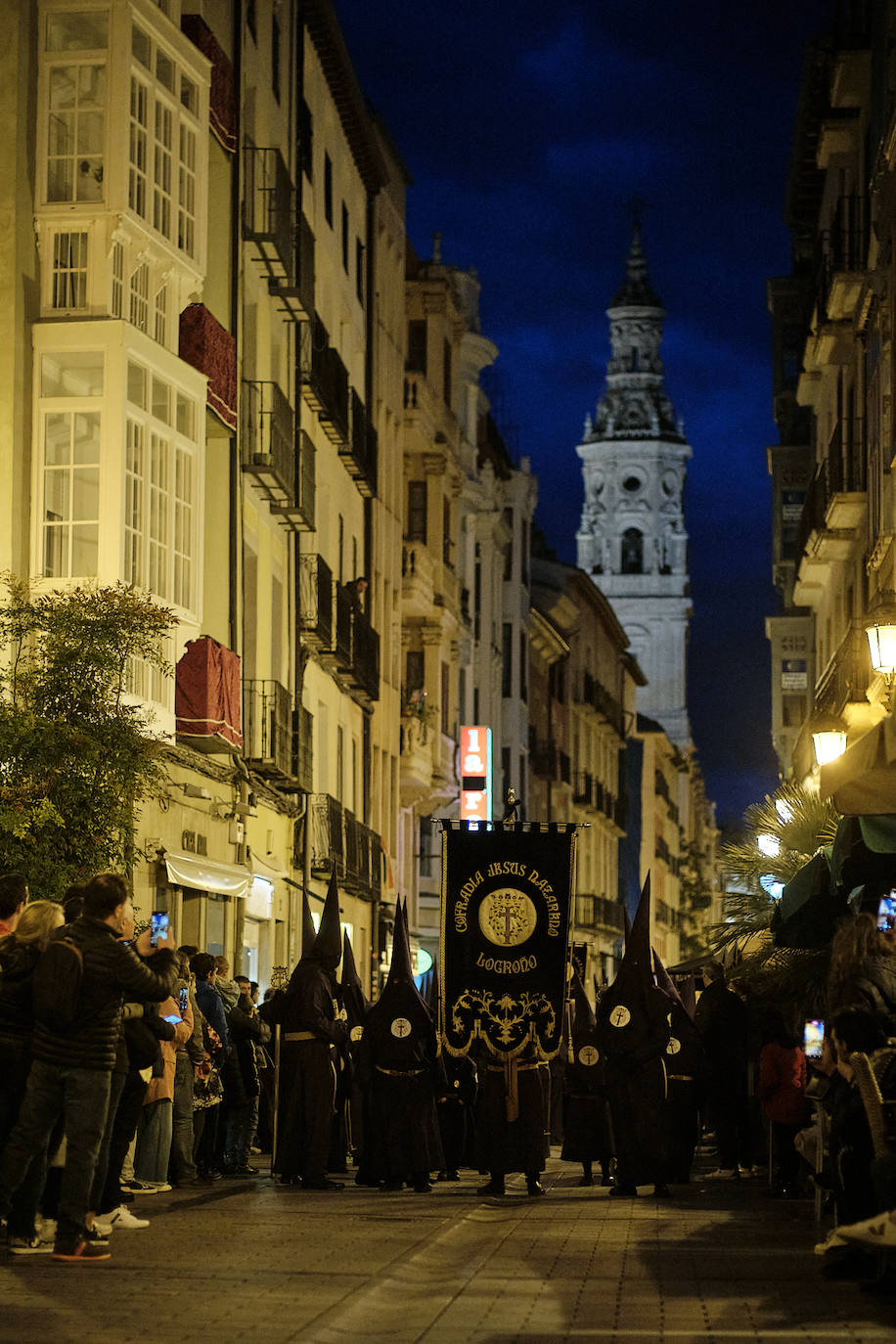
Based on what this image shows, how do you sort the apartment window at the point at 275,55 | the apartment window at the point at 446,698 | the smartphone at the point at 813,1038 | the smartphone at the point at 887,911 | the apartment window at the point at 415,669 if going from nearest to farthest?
the smartphone at the point at 887,911 → the smartphone at the point at 813,1038 → the apartment window at the point at 275,55 → the apartment window at the point at 415,669 → the apartment window at the point at 446,698

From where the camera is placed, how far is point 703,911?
121250 mm

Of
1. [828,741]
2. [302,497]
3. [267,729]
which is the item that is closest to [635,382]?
[302,497]

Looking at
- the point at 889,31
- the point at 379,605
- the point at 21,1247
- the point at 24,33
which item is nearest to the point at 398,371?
the point at 379,605

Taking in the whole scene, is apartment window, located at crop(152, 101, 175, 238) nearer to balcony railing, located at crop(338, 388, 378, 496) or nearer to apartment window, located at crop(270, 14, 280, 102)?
apartment window, located at crop(270, 14, 280, 102)

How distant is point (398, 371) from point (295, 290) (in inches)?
574

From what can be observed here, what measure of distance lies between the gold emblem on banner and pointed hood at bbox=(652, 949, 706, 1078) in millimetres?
1215

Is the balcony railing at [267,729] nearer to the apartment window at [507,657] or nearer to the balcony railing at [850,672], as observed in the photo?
the balcony railing at [850,672]

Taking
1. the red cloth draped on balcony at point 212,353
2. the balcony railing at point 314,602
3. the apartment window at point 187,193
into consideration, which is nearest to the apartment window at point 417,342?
the balcony railing at point 314,602

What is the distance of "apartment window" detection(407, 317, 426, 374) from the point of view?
50.8 meters

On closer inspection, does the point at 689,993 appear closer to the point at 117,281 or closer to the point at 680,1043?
the point at 680,1043

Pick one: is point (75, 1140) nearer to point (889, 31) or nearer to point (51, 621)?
point (51, 621)

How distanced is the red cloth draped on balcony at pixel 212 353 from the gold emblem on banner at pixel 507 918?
803 centimetres

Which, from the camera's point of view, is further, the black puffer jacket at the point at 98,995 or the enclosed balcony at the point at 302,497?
the enclosed balcony at the point at 302,497

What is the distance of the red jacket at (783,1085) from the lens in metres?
18.7
